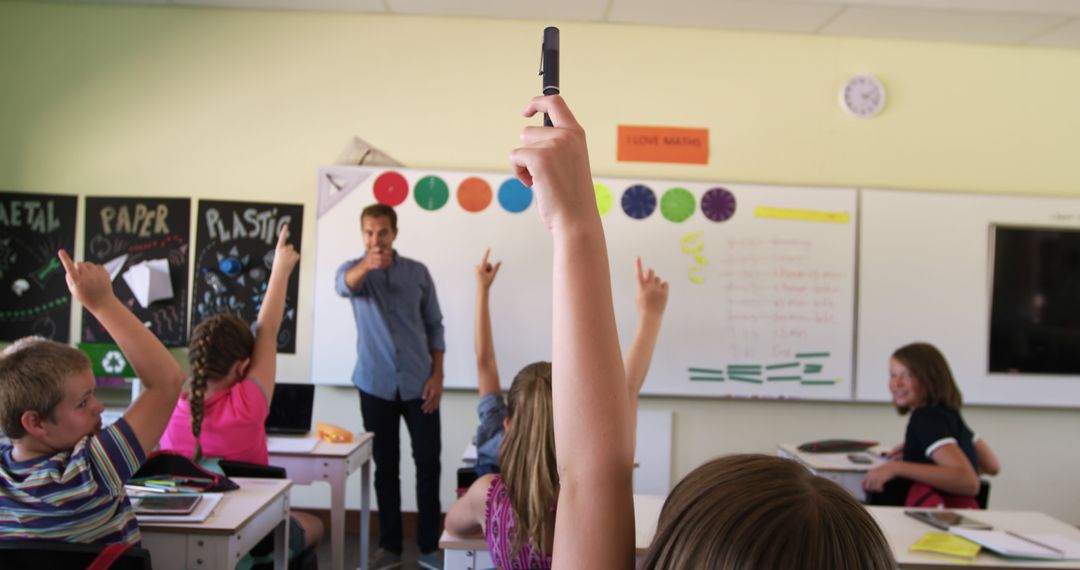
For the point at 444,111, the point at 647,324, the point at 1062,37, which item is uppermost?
the point at 1062,37

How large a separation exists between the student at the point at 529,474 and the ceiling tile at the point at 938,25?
3060 millimetres

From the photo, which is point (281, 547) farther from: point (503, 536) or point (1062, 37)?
point (1062, 37)

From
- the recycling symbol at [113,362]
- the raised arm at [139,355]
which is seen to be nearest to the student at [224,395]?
A: the raised arm at [139,355]

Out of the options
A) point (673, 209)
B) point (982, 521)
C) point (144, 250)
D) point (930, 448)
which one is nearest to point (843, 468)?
point (930, 448)

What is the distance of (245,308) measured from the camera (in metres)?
4.12

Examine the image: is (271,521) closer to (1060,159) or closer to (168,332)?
(168,332)

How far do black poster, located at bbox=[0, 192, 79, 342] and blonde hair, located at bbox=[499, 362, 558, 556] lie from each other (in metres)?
3.57

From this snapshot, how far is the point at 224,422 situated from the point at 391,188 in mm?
2011

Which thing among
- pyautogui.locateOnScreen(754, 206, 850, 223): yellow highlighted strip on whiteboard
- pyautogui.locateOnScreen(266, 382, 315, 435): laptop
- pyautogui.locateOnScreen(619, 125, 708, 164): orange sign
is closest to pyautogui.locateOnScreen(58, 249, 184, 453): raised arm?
pyautogui.locateOnScreen(266, 382, 315, 435): laptop

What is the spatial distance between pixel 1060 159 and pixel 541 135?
192 inches

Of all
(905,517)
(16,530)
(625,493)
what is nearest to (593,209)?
(625,493)

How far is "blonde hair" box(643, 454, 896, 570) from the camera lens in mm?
502

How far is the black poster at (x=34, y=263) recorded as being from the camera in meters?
4.16

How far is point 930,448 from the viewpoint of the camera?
8.83 ft
